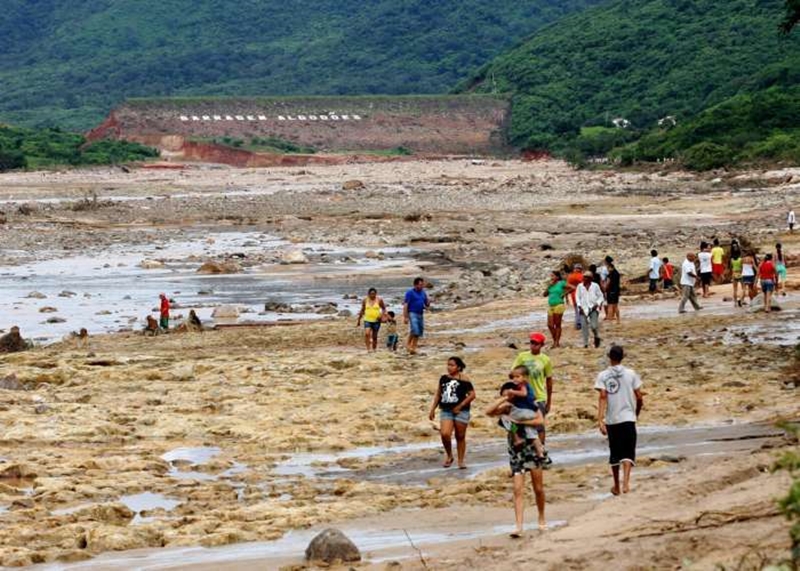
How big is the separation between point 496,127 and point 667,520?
4439 inches

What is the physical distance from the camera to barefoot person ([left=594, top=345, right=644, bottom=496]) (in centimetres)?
1277

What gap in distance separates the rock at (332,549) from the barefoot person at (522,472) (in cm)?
113

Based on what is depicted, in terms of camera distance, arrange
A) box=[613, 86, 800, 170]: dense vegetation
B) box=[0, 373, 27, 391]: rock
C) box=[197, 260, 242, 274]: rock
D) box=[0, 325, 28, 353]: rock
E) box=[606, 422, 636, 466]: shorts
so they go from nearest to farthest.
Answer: box=[606, 422, 636, 466]: shorts < box=[0, 373, 27, 391]: rock < box=[0, 325, 28, 353]: rock < box=[197, 260, 242, 274]: rock < box=[613, 86, 800, 170]: dense vegetation

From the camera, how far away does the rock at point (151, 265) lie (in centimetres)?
3844

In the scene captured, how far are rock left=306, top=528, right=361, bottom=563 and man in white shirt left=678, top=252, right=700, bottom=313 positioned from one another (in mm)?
13337

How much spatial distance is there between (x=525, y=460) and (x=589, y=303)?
389 inches

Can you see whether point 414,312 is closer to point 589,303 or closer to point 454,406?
point 589,303

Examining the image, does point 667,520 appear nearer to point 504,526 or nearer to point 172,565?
point 504,526

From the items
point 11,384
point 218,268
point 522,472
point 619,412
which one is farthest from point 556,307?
point 218,268

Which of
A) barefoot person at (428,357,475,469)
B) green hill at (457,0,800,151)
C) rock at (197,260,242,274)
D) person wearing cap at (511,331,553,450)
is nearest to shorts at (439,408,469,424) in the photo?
barefoot person at (428,357,475,469)

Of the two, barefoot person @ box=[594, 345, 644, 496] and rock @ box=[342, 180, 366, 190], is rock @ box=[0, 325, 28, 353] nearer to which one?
barefoot person @ box=[594, 345, 644, 496]

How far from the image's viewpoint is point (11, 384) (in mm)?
19609

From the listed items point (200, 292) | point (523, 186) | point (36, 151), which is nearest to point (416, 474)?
point (200, 292)

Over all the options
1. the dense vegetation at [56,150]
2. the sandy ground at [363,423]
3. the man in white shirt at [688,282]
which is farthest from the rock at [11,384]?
the dense vegetation at [56,150]
